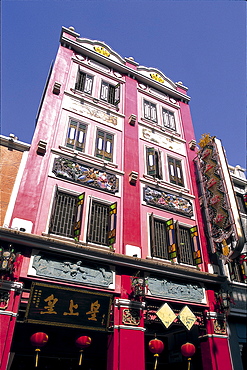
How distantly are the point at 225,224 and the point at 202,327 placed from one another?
467cm

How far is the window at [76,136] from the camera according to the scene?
13.9 m

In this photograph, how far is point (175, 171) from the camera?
1661 centimetres

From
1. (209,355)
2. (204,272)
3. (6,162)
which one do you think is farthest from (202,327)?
(6,162)

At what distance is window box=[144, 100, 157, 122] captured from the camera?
18342mm

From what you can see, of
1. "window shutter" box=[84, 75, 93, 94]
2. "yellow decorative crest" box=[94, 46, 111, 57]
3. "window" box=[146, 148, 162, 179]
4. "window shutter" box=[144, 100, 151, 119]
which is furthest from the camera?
"yellow decorative crest" box=[94, 46, 111, 57]

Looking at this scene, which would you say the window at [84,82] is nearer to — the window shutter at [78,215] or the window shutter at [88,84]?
the window shutter at [88,84]

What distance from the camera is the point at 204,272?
12805mm

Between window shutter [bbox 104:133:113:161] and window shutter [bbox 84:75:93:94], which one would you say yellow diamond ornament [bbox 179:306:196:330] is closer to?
window shutter [bbox 104:133:113:161]

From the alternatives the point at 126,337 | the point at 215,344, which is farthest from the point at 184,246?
the point at 126,337

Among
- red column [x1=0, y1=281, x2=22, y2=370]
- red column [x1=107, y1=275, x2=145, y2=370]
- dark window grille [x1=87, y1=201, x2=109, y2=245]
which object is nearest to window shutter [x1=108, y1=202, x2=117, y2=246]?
dark window grille [x1=87, y1=201, x2=109, y2=245]

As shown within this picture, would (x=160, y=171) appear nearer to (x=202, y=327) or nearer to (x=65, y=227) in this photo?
(x=65, y=227)

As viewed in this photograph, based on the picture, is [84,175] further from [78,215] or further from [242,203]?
[242,203]

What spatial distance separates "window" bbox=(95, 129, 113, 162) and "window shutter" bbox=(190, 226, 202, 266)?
216 inches

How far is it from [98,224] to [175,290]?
4.26m
